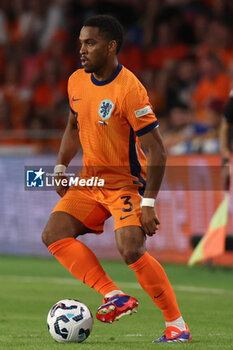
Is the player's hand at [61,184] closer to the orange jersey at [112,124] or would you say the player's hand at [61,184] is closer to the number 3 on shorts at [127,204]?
the orange jersey at [112,124]

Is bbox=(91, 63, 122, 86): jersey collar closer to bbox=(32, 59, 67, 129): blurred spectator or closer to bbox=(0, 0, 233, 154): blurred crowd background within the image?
bbox=(0, 0, 233, 154): blurred crowd background

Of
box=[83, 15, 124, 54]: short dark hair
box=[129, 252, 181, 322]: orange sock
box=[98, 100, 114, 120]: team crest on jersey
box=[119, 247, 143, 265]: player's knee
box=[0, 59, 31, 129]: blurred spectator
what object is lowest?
box=[0, 59, 31, 129]: blurred spectator

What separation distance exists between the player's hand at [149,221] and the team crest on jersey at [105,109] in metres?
0.72

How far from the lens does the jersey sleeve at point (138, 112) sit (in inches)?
237

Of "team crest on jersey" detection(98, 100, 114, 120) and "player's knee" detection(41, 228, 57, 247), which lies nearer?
"team crest on jersey" detection(98, 100, 114, 120)

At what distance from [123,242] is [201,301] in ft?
10.8

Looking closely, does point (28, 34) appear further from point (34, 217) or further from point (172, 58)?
point (34, 217)

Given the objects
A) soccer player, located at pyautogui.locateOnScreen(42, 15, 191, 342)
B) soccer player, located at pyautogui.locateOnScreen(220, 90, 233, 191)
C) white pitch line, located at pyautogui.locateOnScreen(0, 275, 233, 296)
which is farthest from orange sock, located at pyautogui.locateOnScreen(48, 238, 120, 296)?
white pitch line, located at pyautogui.locateOnScreen(0, 275, 233, 296)

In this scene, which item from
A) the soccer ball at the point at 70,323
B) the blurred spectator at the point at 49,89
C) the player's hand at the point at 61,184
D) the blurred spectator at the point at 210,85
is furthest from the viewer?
the blurred spectator at the point at 49,89

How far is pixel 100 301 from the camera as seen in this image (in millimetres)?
8977

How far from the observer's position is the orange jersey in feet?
20.1

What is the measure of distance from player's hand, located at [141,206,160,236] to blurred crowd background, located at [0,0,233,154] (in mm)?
6449

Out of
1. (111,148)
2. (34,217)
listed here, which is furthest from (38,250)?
(111,148)

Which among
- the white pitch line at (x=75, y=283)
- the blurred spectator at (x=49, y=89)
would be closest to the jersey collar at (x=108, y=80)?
the white pitch line at (x=75, y=283)
